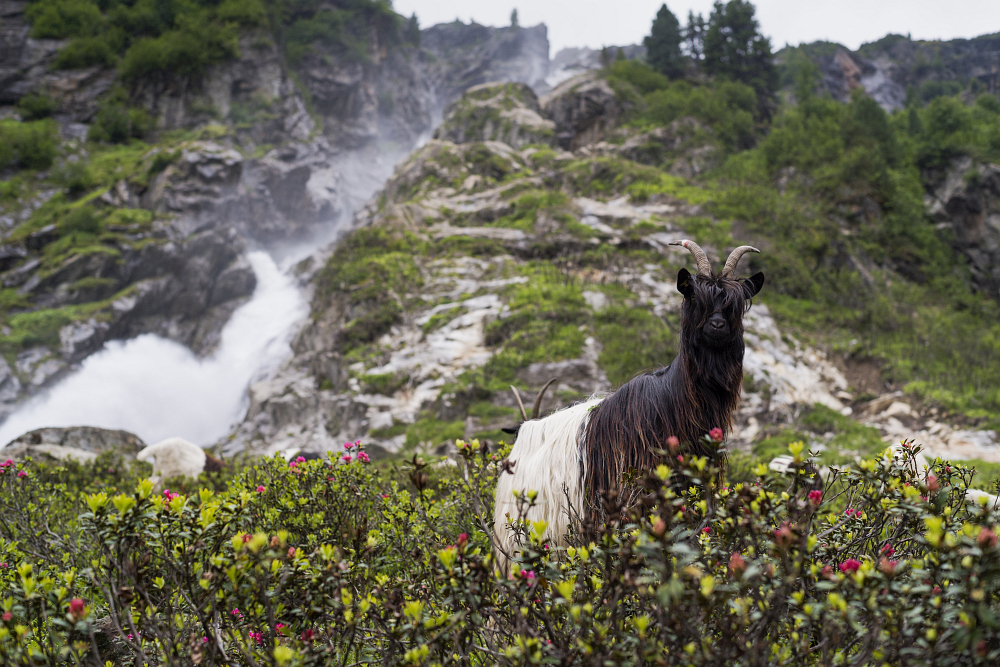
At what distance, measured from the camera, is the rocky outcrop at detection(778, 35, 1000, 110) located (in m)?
55.4

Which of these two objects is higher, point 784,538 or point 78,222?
point 78,222

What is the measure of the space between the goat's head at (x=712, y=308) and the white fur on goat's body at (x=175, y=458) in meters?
9.27

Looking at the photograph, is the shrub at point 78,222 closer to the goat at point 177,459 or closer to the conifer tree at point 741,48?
the goat at point 177,459

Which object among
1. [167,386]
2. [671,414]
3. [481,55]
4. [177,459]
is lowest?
[167,386]

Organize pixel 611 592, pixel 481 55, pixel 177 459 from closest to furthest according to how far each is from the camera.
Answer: pixel 611 592 → pixel 177 459 → pixel 481 55

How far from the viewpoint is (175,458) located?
30.6ft

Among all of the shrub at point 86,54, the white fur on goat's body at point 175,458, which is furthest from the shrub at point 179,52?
the white fur on goat's body at point 175,458

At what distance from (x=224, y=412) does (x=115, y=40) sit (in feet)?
126

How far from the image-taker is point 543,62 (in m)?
81.6

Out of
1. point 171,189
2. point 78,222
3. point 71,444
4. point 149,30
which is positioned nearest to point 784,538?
point 71,444

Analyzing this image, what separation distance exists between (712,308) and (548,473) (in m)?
1.69

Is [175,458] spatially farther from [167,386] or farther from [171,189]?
[171,189]

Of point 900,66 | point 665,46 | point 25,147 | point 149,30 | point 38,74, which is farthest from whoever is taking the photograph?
point 900,66

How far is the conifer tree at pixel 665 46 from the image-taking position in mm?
38094
